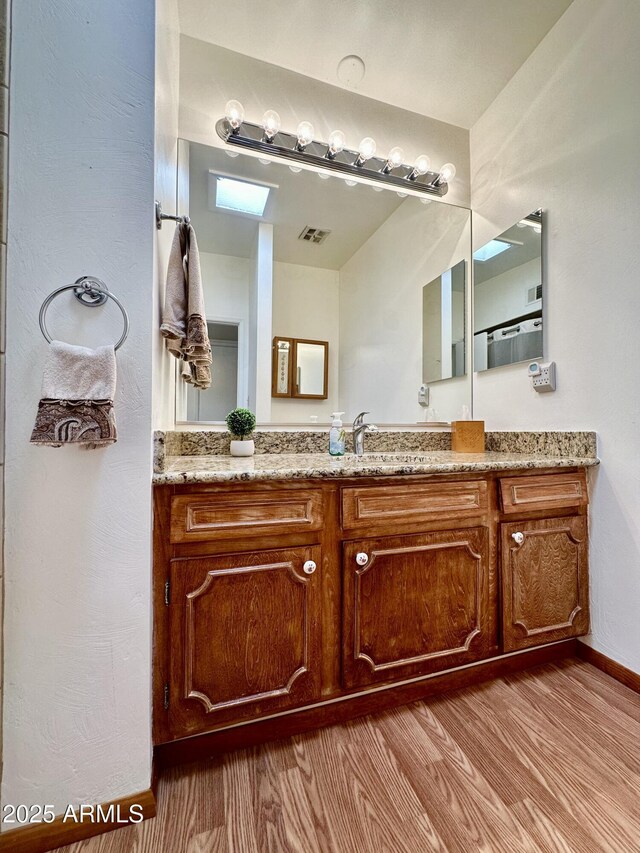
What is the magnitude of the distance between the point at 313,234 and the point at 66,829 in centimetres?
213

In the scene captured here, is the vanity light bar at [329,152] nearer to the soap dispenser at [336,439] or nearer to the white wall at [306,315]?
the white wall at [306,315]

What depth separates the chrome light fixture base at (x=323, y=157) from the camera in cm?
162

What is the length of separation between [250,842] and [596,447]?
1634 millimetres

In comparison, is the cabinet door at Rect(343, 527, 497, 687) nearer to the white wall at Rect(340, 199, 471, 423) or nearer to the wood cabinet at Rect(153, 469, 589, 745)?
the wood cabinet at Rect(153, 469, 589, 745)

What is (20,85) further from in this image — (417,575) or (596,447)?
(596,447)

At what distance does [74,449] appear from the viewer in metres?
0.83

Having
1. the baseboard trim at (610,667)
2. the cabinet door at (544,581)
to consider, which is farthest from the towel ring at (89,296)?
the baseboard trim at (610,667)

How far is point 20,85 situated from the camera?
800 mm

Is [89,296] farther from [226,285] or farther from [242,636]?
[242,636]

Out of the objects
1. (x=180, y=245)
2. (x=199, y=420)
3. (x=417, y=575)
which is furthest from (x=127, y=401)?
(x=417, y=575)

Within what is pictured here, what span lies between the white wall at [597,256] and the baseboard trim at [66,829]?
1627mm

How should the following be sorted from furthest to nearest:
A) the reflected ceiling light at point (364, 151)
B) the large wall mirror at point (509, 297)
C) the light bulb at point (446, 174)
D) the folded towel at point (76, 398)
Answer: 1. the light bulb at point (446, 174)
2. the reflected ceiling light at point (364, 151)
3. the large wall mirror at point (509, 297)
4. the folded towel at point (76, 398)

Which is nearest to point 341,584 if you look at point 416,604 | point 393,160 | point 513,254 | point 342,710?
point 416,604

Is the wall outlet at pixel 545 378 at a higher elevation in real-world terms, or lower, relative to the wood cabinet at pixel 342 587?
higher
